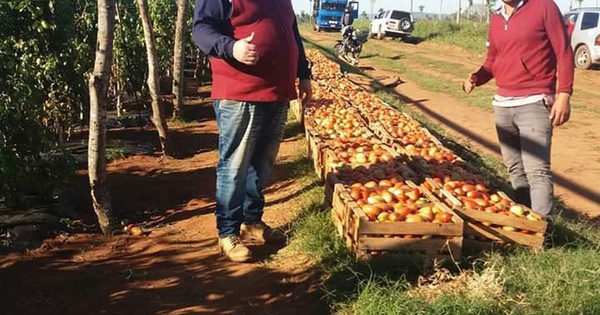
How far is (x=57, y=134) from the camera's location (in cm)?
669

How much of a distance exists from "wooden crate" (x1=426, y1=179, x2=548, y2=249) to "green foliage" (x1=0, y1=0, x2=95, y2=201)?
134 inches

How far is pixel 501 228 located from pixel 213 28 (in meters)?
2.19

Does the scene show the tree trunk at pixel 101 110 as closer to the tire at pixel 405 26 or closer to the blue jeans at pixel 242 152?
the blue jeans at pixel 242 152

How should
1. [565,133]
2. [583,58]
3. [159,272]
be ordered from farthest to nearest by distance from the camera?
[583,58] → [565,133] → [159,272]

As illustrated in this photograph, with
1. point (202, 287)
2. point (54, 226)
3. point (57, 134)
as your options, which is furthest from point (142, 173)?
point (202, 287)

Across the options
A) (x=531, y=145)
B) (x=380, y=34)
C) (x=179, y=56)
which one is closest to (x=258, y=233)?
(x=531, y=145)

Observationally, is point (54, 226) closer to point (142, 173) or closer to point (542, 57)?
point (142, 173)

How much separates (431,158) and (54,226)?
322 cm

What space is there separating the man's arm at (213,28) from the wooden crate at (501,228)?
5.94 feet

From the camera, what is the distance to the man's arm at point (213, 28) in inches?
128

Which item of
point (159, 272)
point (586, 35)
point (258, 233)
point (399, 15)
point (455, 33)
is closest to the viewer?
point (159, 272)

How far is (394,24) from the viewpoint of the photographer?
33.8 metres

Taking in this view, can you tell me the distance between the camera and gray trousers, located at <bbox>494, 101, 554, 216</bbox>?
12.3 feet

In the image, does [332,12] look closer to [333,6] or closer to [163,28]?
[333,6]
